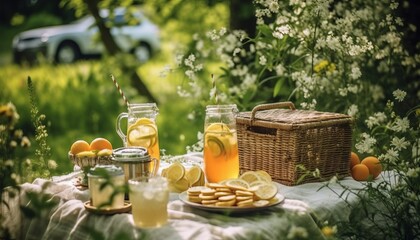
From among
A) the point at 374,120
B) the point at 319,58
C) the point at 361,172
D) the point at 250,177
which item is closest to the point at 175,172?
the point at 250,177

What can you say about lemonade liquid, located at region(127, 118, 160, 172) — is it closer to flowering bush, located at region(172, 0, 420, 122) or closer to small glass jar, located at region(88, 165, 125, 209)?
small glass jar, located at region(88, 165, 125, 209)

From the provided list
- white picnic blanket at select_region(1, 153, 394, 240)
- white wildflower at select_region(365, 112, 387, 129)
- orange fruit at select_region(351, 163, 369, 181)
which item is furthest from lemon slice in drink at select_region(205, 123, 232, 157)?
white wildflower at select_region(365, 112, 387, 129)

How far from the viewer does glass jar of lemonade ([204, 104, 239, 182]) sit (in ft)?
7.70

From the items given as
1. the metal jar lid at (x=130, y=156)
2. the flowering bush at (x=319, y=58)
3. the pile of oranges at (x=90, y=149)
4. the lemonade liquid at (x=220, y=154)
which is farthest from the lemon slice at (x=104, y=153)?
the flowering bush at (x=319, y=58)

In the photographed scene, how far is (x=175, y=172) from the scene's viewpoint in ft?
7.75

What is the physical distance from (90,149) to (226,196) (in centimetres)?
68

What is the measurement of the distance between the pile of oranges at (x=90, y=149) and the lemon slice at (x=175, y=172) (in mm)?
228

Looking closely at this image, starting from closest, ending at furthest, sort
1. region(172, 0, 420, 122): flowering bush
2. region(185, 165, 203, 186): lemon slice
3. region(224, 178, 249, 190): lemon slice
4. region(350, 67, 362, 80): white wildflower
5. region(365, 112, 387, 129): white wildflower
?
region(224, 178, 249, 190): lemon slice < region(185, 165, 203, 186): lemon slice < region(365, 112, 387, 129): white wildflower < region(350, 67, 362, 80): white wildflower < region(172, 0, 420, 122): flowering bush

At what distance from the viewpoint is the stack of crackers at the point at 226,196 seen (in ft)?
6.73

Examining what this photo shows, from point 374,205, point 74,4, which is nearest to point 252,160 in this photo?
point 374,205

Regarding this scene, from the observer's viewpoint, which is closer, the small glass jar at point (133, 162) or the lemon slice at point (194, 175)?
the small glass jar at point (133, 162)

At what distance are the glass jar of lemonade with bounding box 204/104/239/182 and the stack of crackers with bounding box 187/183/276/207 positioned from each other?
23 centimetres

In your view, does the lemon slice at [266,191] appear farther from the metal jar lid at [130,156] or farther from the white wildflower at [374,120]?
the white wildflower at [374,120]

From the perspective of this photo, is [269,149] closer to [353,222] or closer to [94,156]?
[353,222]
